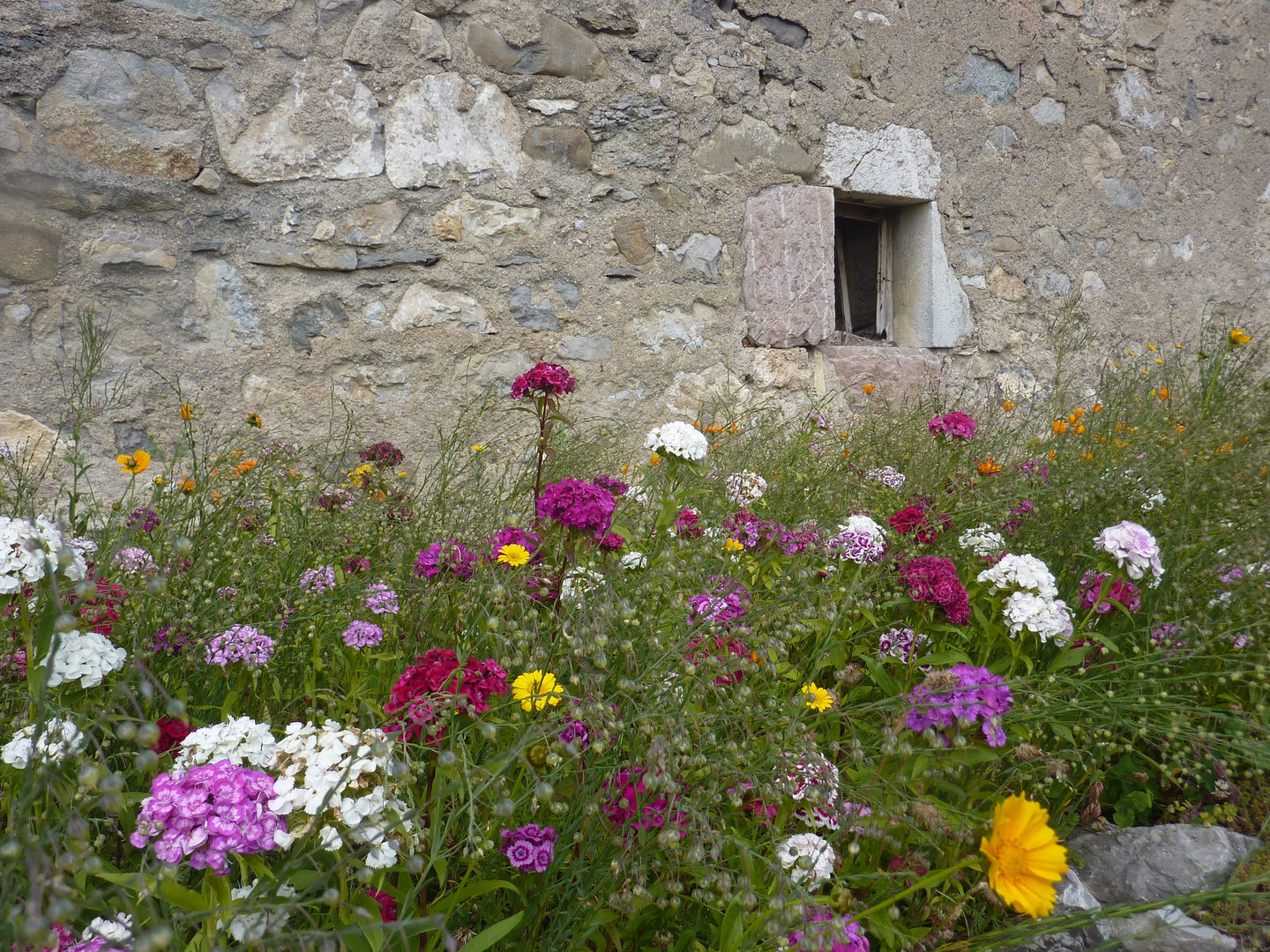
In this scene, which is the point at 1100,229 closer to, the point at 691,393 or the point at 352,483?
the point at 691,393

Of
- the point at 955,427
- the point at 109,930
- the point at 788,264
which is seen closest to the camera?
the point at 109,930

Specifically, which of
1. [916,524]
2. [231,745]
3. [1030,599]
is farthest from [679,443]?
[231,745]

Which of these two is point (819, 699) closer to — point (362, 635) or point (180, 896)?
point (362, 635)

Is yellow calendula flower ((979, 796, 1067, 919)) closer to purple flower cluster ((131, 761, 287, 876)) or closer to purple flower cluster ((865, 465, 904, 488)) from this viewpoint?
purple flower cluster ((131, 761, 287, 876))

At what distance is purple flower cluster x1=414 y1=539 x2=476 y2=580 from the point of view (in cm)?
156

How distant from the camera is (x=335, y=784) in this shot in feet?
2.83

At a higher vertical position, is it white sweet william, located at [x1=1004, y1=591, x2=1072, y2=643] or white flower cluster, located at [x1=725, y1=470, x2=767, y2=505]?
white flower cluster, located at [x1=725, y1=470, x2=767, y2=505]

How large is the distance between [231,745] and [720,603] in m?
0.70

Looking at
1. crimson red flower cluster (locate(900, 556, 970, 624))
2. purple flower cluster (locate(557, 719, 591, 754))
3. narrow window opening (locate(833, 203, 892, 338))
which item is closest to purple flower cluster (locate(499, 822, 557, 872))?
purple flower cluster (locate(557, 719, 591, 754))

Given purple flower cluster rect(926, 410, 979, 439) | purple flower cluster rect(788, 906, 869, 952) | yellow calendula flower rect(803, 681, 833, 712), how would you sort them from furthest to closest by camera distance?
purple flower cluster rect(926, 410, 979, 439), yellow calendula flower rect(803, 681, 833, 712), purple flower cluster rect(788, 906, 869, 952)

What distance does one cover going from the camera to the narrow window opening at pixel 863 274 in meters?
4.52

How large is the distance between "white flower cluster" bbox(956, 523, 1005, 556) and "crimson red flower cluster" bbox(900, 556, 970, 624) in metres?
0.28

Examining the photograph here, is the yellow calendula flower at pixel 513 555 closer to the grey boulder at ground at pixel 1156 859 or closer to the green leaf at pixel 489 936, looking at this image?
the green leaf at pixel 489 936

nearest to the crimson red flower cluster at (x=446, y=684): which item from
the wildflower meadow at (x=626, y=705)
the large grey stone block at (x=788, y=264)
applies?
the wildflower meadow at (x=626, y=705)
